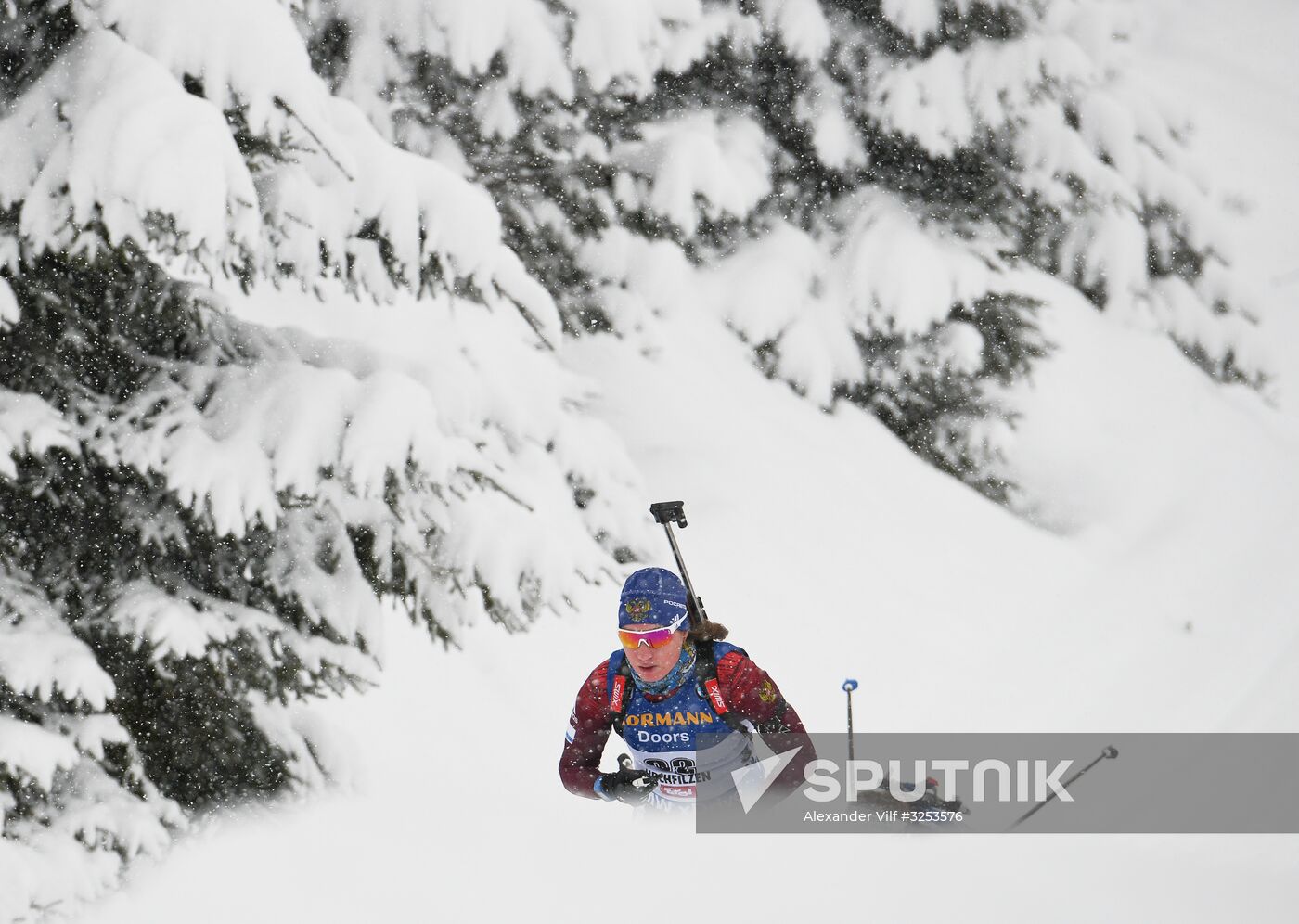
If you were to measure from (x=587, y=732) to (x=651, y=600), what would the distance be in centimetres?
80

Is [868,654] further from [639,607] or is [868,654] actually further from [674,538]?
[639,607]

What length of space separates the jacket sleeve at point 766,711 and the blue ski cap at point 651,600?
1.29 ft

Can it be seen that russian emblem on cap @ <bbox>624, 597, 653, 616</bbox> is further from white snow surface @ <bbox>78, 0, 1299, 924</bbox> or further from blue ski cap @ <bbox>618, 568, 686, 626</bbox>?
white snow surface @ <bbox>78, 0, 1299, 924</bbox>

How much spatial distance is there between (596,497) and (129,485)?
2.59m

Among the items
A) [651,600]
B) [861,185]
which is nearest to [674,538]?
[651,600]

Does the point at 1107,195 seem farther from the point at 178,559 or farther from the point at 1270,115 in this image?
the point at 1270,115

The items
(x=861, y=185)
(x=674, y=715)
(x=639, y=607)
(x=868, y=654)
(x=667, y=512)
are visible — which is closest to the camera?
(x=639, y=607)

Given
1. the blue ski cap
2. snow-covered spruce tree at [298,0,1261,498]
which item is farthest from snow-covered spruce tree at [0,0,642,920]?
snow-covered spruce tree at [298,0,1261,498]

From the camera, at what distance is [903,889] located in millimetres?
4047

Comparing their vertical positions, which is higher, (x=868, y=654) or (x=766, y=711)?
(x=868, y=654)

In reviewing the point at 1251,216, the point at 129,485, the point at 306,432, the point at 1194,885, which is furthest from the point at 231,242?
the point at 1251,216

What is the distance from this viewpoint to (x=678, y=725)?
5031 mm

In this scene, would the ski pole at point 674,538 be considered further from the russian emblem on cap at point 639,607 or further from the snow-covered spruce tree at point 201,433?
the russian emblem on cap at point 639,607

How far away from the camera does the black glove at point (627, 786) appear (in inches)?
190
